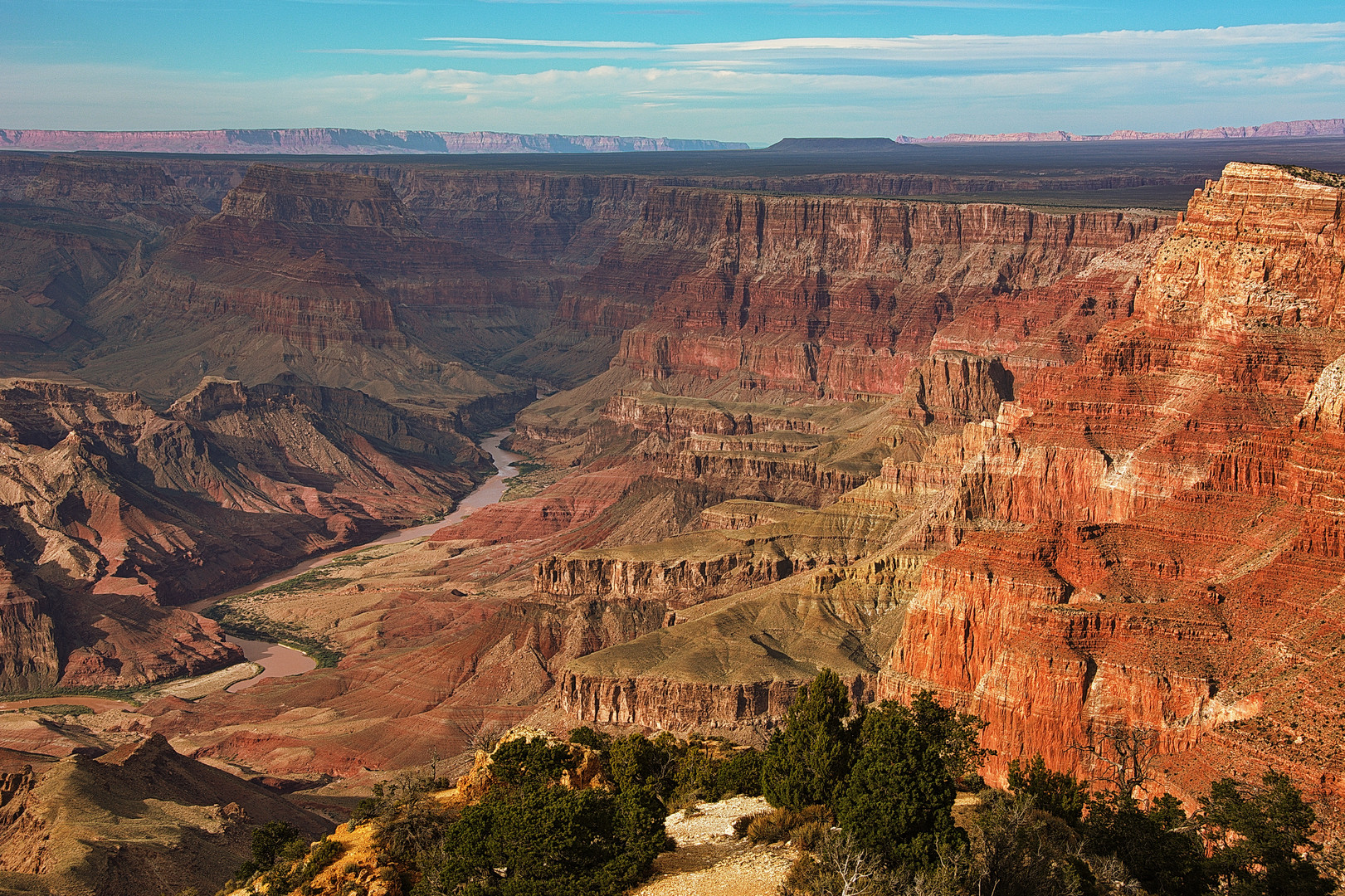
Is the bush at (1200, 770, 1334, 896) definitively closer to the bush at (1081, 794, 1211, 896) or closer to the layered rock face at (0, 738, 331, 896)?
the bush at (1081, 794, 1211, 896)

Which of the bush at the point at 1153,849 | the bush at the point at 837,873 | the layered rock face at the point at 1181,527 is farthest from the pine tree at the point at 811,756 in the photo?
the layered rock face at the point at 1181,527

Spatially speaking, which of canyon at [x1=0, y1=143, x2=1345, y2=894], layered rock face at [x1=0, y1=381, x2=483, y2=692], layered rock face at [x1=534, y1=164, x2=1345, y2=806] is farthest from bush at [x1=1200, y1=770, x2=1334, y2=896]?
layered rock face at [x1=0, y1=381, x2=483, y2=692]

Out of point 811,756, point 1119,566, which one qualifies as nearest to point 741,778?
point 811,756

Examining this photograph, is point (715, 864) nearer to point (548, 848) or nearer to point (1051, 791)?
point (548, 848)

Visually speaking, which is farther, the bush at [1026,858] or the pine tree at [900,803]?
the pine tree at [900,803]

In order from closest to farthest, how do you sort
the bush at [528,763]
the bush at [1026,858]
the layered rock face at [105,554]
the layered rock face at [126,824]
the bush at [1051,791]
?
1. the bush at [1026,858]
2. the bush at [1051,791]
3. the bush at [528,763]
4. the layered rock face at [126,824]
5. the layered rock face at [105,554]

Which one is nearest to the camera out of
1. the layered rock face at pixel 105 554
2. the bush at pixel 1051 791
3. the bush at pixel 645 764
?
the bush at pixel 1051 791

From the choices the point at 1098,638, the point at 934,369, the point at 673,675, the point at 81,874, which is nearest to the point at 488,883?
the point at 81,874

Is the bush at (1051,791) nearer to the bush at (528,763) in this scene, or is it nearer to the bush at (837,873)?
the bush at (837,873)

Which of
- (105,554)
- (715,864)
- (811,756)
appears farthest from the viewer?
(105,554)
